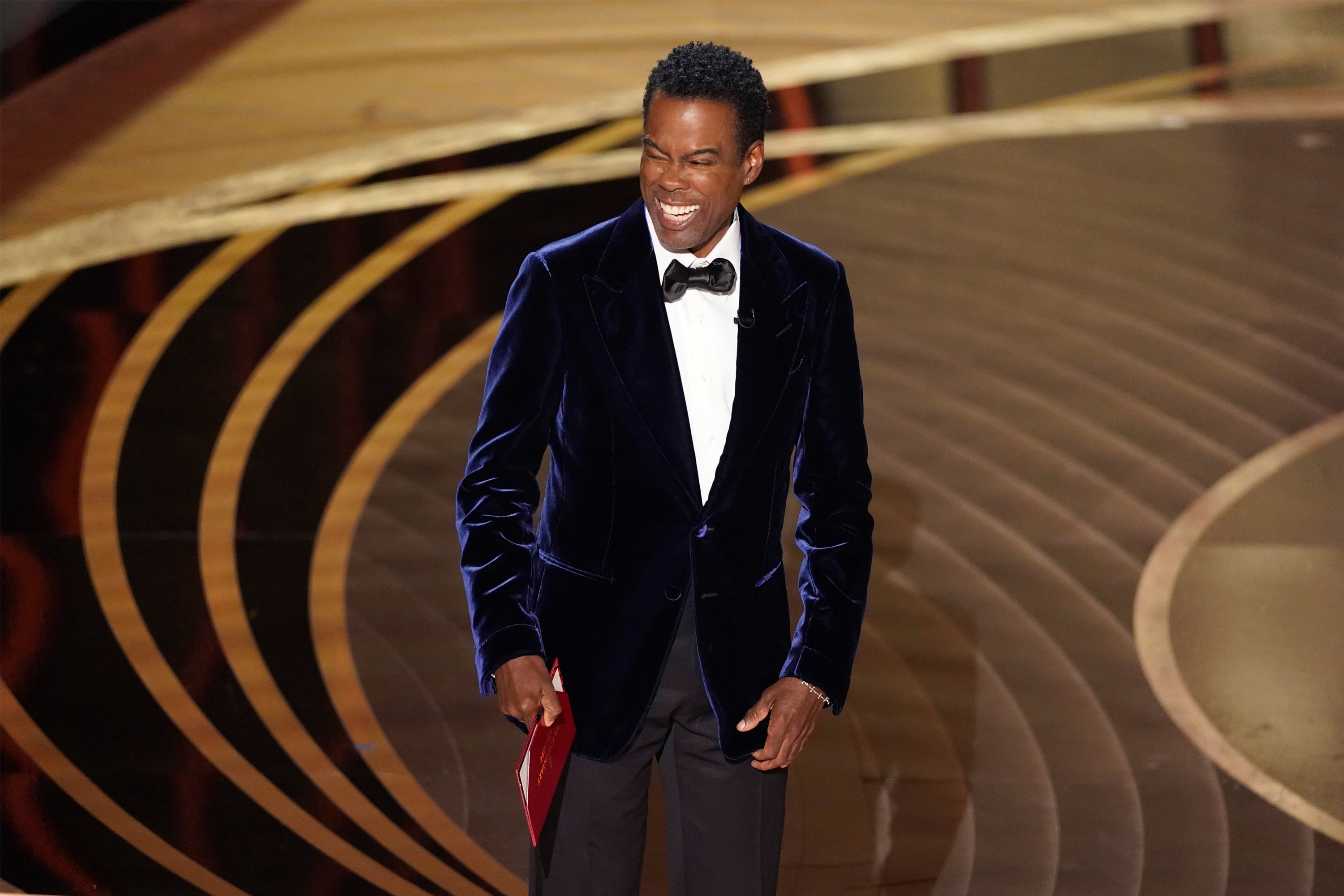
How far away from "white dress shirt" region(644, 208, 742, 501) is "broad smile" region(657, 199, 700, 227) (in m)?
0.04

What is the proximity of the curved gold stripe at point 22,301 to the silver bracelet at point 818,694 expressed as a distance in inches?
149

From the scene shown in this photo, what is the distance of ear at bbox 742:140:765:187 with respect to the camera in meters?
1.72

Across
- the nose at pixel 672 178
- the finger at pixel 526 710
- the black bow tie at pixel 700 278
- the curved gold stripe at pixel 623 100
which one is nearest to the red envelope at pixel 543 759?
the finger at pixel 526 710

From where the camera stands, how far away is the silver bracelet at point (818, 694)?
177 centimetres

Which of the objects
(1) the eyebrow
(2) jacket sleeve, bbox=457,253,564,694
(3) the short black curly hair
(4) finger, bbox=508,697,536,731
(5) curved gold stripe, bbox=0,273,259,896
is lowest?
(5) curved gold stripe, bbox=0,273,259,896

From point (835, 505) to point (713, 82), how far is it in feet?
1.71

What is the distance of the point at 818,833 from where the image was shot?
2.88 meters

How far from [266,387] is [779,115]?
2470mm

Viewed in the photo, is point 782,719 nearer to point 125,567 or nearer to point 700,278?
point 700,278

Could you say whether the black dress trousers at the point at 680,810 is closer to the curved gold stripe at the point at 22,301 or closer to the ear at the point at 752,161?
the ear at the point at 752,161

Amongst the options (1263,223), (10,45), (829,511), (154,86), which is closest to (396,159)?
(154,86)

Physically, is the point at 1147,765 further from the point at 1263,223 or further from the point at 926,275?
the point at 1263,223

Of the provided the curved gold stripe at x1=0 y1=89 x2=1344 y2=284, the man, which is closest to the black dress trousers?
the man

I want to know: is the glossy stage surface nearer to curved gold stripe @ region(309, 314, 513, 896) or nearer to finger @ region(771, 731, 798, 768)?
curved gold stripe @ region(309, 314, 513, 896)
